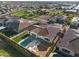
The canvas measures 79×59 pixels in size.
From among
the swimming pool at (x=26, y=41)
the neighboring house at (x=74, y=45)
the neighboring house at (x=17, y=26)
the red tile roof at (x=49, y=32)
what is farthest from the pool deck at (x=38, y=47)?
the neighboring house at (x=17, y=26)

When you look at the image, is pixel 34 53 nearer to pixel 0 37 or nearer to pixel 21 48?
pixel 21 48

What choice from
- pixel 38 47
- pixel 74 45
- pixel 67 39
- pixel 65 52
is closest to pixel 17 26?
pixel 38 47

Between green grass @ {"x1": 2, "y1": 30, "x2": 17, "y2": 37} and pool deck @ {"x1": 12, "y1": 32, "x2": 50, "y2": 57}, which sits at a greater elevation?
pool deck @ {"x1": 12, "y1": 32, "x2": 50, "y2": 57}

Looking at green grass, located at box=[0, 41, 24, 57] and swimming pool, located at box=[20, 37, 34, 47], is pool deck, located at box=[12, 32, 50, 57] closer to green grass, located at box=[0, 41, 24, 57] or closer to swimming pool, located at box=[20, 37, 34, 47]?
swimming pool, located at box=[20, 37, 34, 47]

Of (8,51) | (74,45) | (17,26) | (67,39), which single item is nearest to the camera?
(74,45)

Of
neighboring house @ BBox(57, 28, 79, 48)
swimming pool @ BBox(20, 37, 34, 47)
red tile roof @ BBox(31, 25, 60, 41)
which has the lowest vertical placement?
swimming pool @ BBox(20, 37, 34, 47)

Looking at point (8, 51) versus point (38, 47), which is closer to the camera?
point (8, 51)

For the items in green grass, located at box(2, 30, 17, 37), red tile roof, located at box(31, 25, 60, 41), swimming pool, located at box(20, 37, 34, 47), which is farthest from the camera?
green grass, located at box(2, 30, 17, 37)

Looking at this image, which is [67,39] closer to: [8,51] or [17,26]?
[8,51]

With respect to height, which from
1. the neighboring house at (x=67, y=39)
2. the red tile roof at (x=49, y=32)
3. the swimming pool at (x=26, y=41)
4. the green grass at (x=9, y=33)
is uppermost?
the neighboring house at (x=67, y=39)

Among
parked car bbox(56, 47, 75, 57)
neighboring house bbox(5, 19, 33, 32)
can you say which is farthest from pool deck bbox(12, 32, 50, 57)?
neighboring house bbox(5, 19, 33, 32)

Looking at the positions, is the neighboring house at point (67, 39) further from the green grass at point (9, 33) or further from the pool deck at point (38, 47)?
the green grass at point (9, 33)

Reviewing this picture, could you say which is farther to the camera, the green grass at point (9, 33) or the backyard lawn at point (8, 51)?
the green grass at point (9, 33)
